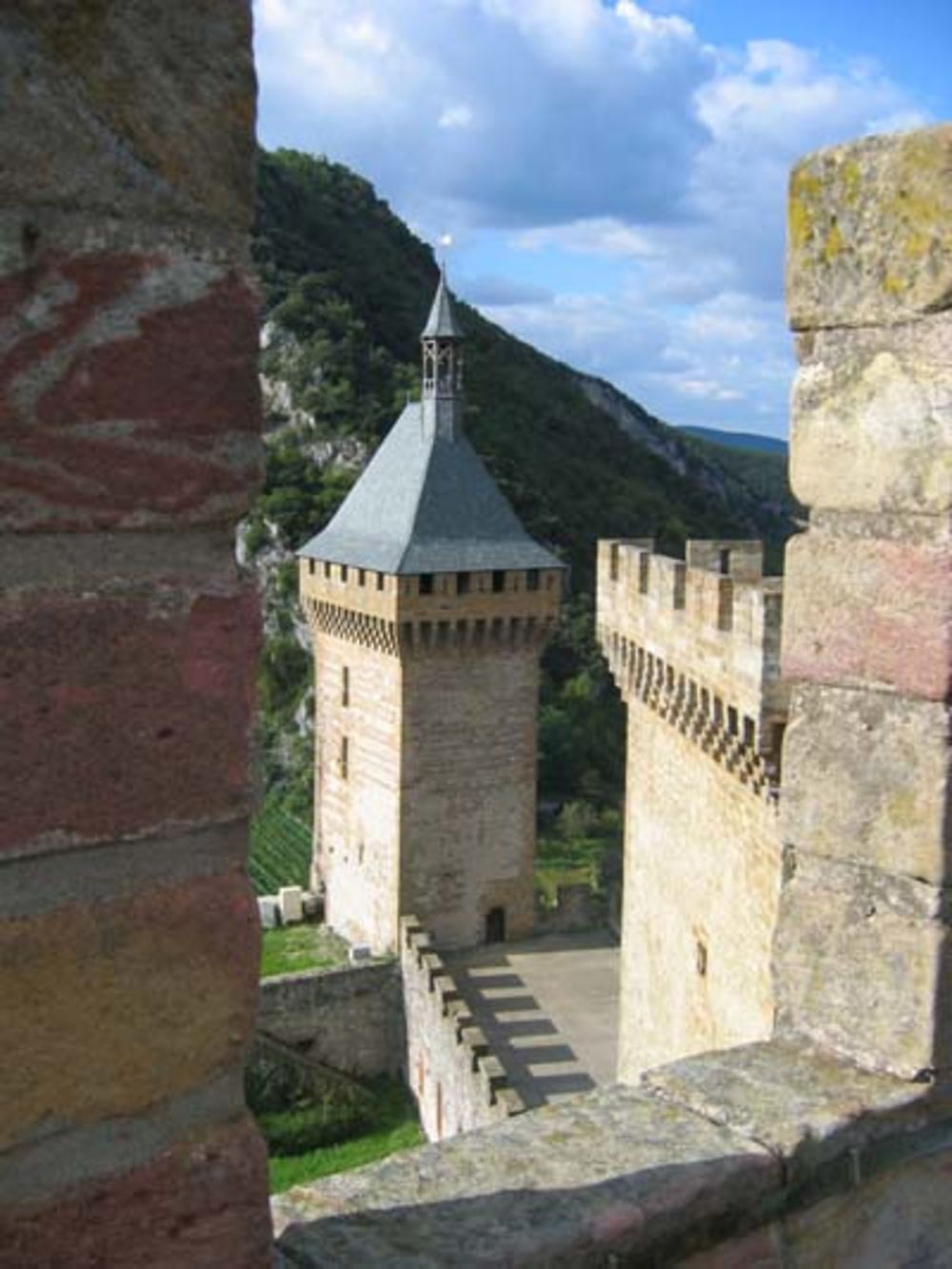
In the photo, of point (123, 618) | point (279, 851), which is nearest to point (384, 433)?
point (279, 851)

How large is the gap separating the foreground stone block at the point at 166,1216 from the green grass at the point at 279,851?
25.8 metres

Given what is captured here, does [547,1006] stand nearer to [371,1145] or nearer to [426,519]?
[371,1145]

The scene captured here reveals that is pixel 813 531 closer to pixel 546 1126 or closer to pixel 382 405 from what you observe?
pixel 546 1126

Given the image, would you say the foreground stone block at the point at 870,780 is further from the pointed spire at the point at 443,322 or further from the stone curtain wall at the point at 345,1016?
the pointed spire at the point at 443,322

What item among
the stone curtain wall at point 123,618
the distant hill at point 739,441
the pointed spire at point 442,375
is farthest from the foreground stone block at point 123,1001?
the distant hill at point 739,441

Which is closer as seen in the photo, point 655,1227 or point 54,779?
point 54,779

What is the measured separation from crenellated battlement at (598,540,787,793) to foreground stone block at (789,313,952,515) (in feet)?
15.9

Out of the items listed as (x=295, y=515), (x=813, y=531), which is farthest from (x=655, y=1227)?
(x=295, y=515)

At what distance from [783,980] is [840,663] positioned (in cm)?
69

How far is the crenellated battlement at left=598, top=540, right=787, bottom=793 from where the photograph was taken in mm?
7828

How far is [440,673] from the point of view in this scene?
2195 centimetres

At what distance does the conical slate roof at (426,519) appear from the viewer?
21.9m

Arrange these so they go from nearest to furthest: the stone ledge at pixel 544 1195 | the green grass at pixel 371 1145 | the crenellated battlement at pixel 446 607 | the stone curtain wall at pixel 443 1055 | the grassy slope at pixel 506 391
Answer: the stone ledge at pixel 544 1195 < the stone curtain wall at pixel 443 1055 < the green grass at pixel 371 1145 < the crenellated battlement at pixel 446 607 < the grassy slope at pixel 506 391

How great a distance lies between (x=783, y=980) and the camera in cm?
298
